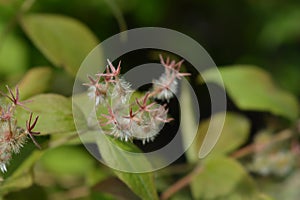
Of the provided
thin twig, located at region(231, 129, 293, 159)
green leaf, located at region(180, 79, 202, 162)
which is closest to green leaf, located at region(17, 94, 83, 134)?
green leaf, located at region(180, 79, 202, 162)

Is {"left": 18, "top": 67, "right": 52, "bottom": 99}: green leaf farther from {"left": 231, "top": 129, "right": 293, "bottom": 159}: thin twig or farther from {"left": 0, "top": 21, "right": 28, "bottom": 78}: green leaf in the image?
{"left": 0, "top": 21, "right": 28, "bottom": 78}: green leaf

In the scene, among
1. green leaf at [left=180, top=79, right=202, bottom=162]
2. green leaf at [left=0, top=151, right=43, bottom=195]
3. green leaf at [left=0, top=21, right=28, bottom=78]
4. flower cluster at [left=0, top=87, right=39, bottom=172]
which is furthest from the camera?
green leaf at [left=0, top=21, right=28, bottom=78]

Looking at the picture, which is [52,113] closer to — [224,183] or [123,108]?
[123,108]

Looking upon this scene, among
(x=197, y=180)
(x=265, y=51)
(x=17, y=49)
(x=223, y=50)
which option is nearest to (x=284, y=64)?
(x=265, y=51)

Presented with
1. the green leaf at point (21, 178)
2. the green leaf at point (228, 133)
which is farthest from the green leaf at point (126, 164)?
the green leaf at point (228, 133)

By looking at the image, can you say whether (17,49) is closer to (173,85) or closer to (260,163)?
(260,163)

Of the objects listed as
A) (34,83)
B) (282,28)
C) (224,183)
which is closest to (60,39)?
(34,83)
